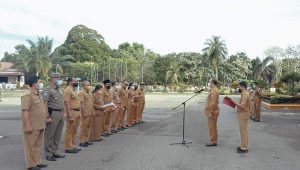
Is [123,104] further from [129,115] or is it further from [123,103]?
[129,115]

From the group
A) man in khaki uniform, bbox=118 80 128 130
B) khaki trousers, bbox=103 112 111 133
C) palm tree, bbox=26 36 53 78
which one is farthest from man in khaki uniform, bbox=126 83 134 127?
palm tree, bbox=26 36 53 78

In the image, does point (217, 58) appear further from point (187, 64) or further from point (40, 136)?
point (40, 136)

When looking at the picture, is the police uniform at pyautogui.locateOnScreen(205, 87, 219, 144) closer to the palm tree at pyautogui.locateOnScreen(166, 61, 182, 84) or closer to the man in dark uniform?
the man in dark uniform

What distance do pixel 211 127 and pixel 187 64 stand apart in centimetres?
7498

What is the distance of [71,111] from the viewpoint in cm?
947

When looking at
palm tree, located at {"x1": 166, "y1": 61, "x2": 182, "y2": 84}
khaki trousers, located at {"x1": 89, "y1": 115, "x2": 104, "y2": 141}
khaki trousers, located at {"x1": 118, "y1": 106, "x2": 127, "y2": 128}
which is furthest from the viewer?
palm tree, located at {"x1": 166, "y1": 61, "x2": 182, "y2": 84}

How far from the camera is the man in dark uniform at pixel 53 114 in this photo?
8586mm

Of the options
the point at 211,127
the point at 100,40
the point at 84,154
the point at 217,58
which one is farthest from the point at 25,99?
the point at 100,40

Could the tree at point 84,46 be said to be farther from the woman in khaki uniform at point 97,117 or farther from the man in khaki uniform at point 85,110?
the man in khaki uniform at point 85,110

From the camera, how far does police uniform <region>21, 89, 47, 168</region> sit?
24.5 feet

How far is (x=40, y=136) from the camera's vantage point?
7.77 m

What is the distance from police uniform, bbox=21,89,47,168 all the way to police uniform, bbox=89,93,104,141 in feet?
11.1

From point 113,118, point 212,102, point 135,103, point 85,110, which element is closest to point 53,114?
point 85,110

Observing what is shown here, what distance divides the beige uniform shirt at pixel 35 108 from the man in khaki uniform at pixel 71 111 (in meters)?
1.55
